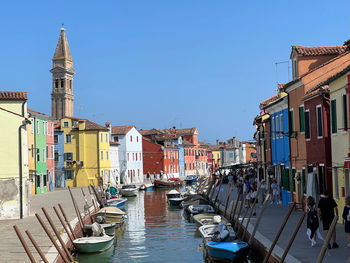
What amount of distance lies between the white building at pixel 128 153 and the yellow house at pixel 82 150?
447 inches

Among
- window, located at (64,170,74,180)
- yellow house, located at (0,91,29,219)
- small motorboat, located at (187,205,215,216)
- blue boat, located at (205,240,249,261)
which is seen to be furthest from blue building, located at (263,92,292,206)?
window, located at (64,170,74,180)

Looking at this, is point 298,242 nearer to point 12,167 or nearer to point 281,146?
point 281,146

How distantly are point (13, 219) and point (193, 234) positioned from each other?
9.05 m

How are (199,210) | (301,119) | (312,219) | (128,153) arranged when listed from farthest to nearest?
1. (128,153)
2. (199,210)
3. (301,119)
4. (312,219)

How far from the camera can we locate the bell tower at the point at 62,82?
12294cm

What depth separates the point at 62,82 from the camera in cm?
12438

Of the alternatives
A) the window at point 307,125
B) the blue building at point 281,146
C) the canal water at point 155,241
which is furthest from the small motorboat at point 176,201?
the window at point 307,125

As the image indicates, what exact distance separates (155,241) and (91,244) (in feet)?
16.4

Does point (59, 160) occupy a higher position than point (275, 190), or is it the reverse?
point (59, 160)

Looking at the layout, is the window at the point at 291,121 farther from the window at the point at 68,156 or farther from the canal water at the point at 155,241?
the window at the point at 68,156

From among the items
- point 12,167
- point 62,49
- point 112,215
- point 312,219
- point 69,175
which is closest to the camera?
point 312,219

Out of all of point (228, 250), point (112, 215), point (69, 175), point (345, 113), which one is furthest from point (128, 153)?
point (228, 250)

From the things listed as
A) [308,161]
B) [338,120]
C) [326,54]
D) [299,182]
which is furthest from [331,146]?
[326,54]

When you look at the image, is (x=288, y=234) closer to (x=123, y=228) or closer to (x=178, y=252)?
(x=178, y=252)
